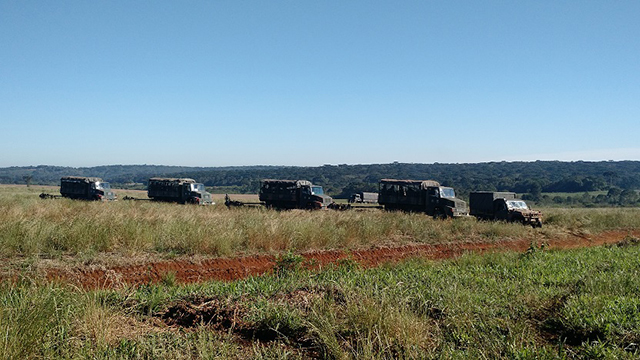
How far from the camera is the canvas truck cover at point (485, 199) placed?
2967cm

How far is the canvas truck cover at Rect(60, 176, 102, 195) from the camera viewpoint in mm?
44719

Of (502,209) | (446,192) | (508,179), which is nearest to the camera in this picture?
(502,209)

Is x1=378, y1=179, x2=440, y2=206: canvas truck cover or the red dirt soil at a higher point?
x1=378, y1=179, x2=440, y2=206: canvas truck cover

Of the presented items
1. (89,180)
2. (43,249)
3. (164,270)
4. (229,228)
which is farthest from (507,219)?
(89,180)

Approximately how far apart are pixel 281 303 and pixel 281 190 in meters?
31.0

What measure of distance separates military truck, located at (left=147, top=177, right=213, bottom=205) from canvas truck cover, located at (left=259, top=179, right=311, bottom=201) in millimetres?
5655

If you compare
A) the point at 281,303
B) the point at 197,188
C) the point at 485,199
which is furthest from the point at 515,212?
the point at 197,188

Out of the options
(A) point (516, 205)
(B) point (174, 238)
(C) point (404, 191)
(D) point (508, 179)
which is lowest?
(A) point (516, 205)

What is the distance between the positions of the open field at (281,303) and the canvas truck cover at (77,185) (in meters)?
35.2

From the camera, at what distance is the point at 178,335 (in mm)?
5027

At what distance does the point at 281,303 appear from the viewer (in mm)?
6195

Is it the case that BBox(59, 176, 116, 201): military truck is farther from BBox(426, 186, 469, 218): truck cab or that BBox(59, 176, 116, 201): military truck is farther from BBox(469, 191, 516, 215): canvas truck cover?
BBox(469, 191, 516, 215): canvas truck cover

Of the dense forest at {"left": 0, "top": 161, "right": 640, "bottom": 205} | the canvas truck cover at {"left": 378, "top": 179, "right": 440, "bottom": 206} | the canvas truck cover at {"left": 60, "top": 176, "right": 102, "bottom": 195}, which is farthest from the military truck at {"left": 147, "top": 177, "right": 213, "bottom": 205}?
the dense forest at {"left": 0, "top": 161, "right": 640, "bottom": 205}

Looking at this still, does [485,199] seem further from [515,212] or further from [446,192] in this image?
[515,212]
